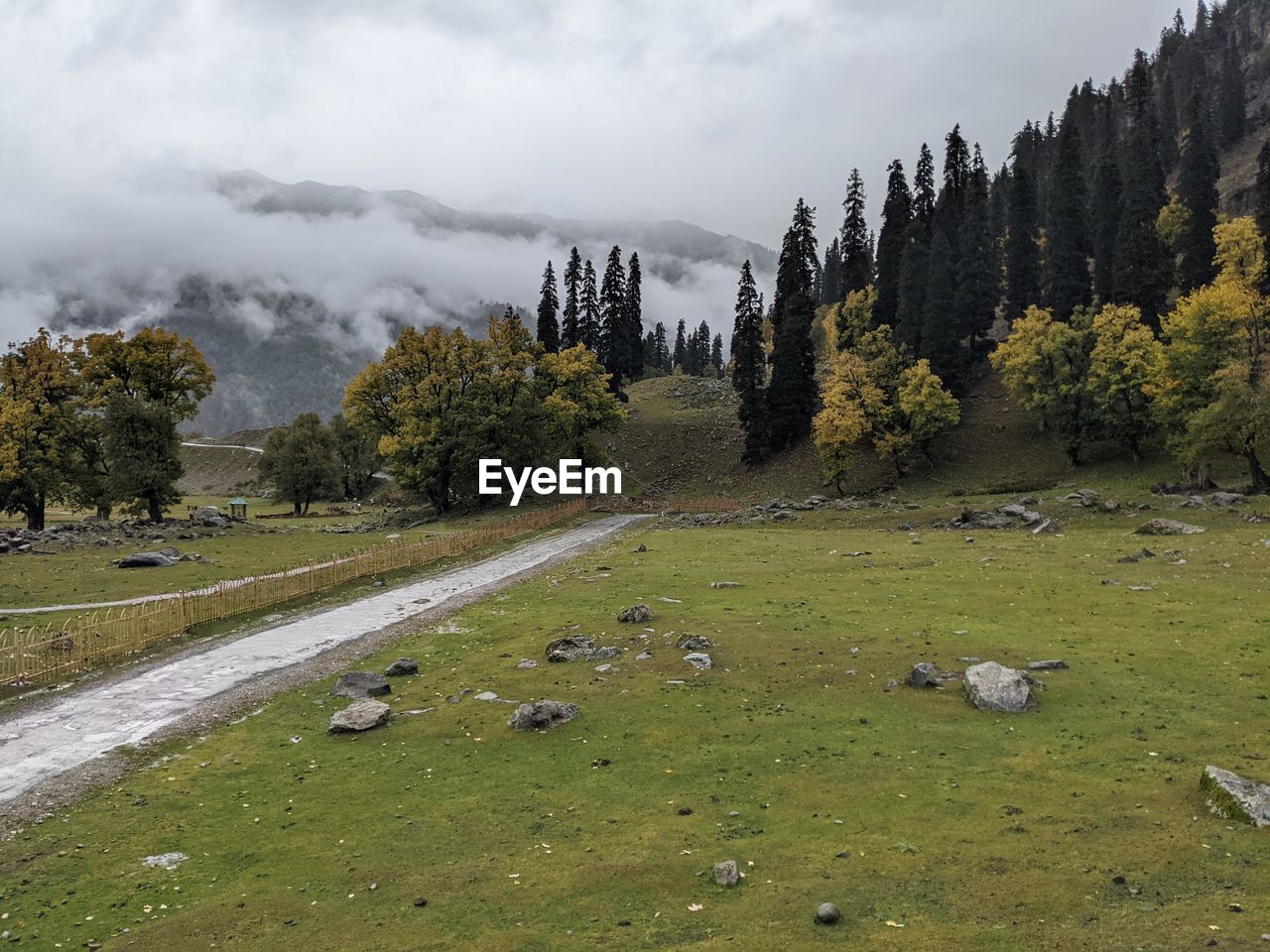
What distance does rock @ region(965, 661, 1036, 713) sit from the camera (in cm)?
1538

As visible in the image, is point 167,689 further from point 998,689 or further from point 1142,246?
point 1142,246

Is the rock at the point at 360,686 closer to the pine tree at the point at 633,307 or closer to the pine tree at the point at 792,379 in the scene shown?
the pine tree at the point at 792,379

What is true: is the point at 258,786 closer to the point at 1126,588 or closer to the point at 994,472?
the point at 1126,588

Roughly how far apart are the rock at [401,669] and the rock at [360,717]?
387cm

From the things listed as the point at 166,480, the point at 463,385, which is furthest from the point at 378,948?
the point at 463,385

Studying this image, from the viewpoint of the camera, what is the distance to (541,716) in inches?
634

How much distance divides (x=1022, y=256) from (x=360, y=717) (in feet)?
344

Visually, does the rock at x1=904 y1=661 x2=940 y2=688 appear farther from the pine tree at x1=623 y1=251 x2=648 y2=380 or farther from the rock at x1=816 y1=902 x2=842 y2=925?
the pine tree at x1=623 y1=251 x2=648 y2=380

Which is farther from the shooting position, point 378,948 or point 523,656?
point 523,656

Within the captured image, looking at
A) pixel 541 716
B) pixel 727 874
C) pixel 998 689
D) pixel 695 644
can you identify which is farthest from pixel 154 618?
pixel 998 689

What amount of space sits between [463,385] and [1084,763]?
240 feet

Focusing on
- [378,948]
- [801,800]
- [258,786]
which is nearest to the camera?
[378,948]

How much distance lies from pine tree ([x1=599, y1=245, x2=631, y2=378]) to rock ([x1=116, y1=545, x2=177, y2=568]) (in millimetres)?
82133

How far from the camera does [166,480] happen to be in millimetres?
65875
